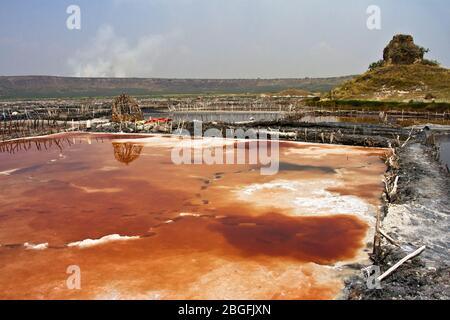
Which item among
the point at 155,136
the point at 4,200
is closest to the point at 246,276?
the point at 4,200

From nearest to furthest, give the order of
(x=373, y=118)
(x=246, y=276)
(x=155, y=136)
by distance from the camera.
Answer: (x=246, y=276) < (x=155, y=136) < (x=373, y=118)

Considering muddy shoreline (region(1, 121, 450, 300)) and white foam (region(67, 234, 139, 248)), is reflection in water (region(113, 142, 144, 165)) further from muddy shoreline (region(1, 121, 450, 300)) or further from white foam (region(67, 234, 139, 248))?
muddy shoreline (region(1, 121, 450, 300))

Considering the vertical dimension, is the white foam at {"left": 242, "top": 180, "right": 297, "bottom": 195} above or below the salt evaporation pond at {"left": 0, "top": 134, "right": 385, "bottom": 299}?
above

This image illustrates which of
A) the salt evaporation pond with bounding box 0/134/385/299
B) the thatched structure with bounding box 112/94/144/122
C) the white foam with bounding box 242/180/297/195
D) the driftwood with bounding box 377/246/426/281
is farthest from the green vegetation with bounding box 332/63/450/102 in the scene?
the driftwood with bounding box 377/246/426/281

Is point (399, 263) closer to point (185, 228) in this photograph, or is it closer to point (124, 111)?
point (185, 228)

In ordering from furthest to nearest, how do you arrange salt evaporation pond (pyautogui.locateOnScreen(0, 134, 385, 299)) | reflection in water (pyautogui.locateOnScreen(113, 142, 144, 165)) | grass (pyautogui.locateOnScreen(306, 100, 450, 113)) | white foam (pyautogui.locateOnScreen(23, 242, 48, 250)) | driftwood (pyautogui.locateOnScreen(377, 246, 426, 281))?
grass (pyautogui.locateOnScreen(306, 100, 450, 113))
reflection in water (pyautogui.locateOnScreen(113, 142, 144, 165))
white foam (pyautogui.locateOnScreen(23, 242, 48, 250))
salt evaporation pond (pyautogui.locateOnScreen(0, 134, 385, 299))
driftwood (pyautogui.locateOnScreen(377, 246, 426, 281))

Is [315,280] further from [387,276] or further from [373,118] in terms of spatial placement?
[373,118]
